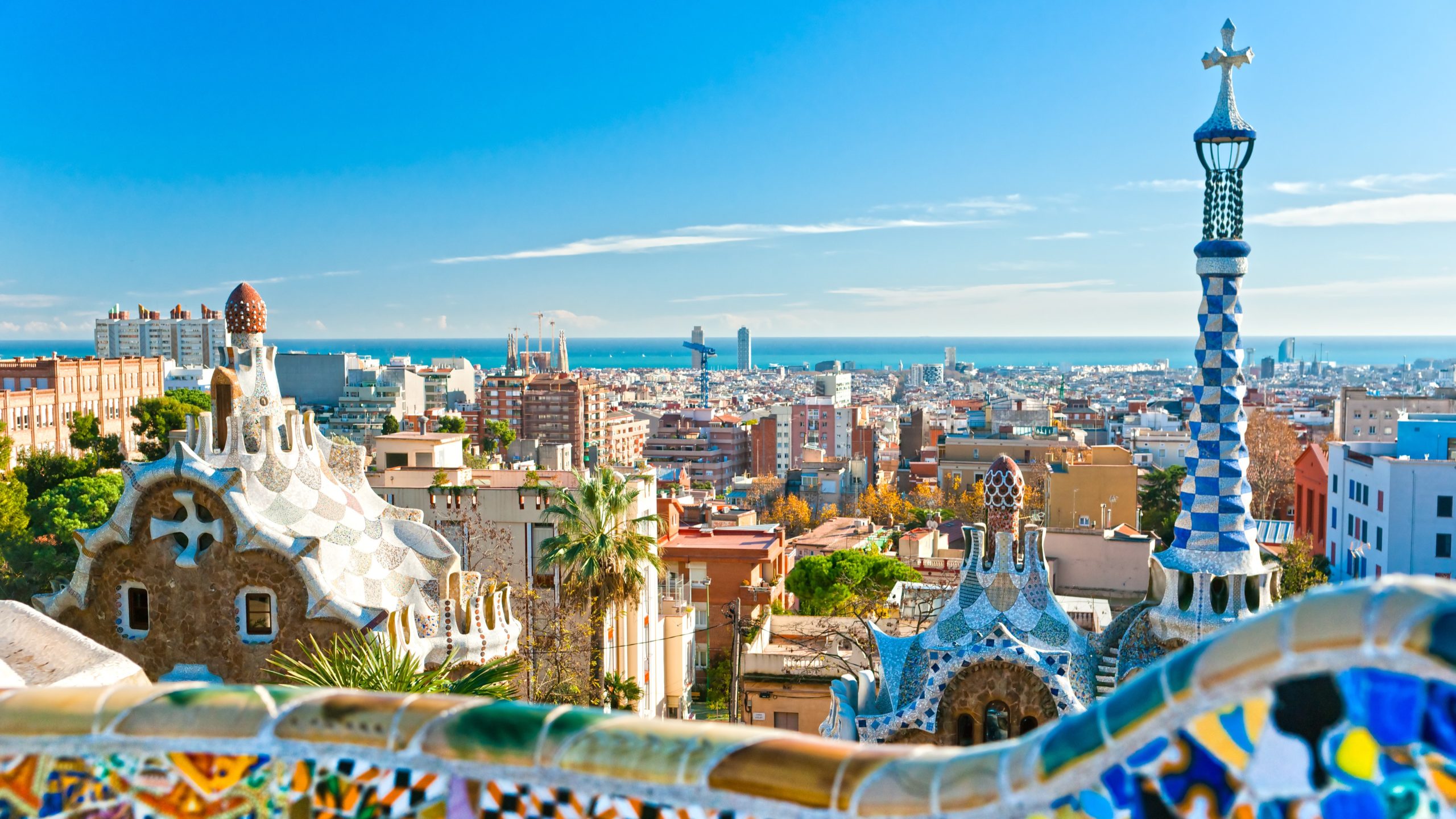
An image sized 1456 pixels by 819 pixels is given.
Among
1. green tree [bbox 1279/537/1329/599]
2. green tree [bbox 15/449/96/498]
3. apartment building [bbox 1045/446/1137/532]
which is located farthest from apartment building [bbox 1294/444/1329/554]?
green tree [bbox 15/449/96/498]

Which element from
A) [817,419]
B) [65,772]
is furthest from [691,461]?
[65,772]

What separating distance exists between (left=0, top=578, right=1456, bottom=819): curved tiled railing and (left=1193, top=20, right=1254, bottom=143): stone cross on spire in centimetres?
1058

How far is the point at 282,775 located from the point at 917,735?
27.2ft

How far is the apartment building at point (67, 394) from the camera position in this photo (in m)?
56.2

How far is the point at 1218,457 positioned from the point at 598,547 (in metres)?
9.60

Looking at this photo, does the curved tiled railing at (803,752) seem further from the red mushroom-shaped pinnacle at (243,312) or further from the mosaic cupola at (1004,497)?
the red mushroom-shaped pinnacle at (243,312)

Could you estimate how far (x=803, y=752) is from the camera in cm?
257

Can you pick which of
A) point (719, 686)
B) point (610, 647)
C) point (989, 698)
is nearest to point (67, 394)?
point (719, 686)

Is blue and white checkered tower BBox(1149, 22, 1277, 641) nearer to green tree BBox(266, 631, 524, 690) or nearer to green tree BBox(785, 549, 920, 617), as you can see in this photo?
green tree BBox(266, 631, 524, 690)

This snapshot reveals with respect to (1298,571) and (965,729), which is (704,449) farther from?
(965,729)

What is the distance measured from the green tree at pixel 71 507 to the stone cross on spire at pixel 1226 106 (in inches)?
1100

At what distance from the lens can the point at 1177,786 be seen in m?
2.31

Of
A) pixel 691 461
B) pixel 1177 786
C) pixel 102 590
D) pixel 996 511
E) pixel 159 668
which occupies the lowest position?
pixel 691 461

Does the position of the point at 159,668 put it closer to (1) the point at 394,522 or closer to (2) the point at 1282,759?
(1) the point at 394,522
